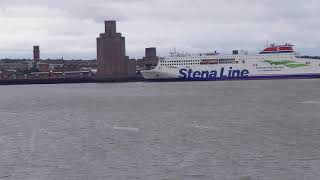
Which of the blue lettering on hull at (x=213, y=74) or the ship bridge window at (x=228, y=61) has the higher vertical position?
the ship bridge window at (x=228, y=61)

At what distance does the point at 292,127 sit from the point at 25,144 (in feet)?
35.6

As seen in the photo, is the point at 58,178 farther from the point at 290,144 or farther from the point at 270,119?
the point at 270,119

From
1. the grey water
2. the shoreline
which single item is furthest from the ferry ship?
the grey water

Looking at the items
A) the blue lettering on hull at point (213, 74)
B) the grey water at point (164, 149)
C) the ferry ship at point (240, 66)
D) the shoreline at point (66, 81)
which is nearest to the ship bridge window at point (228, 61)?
the ferry ship at point (240, 66)

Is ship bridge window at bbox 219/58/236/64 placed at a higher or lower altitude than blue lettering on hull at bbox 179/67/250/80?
higher

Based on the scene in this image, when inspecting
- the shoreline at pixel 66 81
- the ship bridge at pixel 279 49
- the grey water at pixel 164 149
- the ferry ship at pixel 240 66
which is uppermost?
the ship bridge at pixel 279 49

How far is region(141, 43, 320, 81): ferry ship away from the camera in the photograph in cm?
11625

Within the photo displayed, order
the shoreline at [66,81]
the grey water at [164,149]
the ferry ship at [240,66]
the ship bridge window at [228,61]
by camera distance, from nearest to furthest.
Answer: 1. the grey water at [164,149]
2. the ferry ship at [240,66]
3. the ship bridge window at [228,61]
4. the shoreline at [66,81]

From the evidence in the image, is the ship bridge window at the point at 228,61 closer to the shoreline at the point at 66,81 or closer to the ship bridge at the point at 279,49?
the ship bridge at the point at 279,49

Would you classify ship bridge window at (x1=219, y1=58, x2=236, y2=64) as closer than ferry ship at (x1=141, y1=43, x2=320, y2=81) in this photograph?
No

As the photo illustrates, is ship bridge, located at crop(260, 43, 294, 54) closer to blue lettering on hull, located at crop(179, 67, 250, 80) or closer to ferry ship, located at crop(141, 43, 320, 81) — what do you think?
ferry ship, located at crop(141, 43, 320, 81)

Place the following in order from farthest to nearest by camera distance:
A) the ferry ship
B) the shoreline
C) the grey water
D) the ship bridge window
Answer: the shoreline < the ship bridge window < the ferry ship < the grey water

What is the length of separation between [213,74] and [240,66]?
542 centimetres

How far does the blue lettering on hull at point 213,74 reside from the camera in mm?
117250
